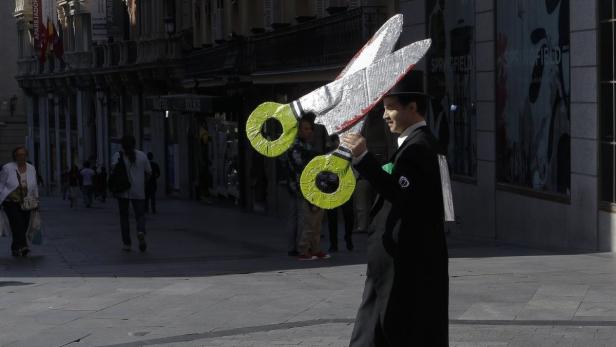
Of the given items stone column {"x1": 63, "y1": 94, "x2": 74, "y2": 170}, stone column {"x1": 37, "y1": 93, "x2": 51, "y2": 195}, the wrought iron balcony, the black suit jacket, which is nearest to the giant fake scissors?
the black suit jacket

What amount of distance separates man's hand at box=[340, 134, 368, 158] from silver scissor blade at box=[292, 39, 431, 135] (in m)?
0.27

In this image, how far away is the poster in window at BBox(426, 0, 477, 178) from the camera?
22266 mm

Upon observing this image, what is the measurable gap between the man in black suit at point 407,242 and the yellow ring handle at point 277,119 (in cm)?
63

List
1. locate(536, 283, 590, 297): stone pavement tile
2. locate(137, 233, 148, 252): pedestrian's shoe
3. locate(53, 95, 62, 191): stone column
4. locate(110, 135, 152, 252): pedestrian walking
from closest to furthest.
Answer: locate(536, 283, 590, 297): stone pavement tile → locate(110, 135, 152, 252): pedestrian walking → locate(137, 233, 148, 252): pedestrian's shoe → locate(53, 95, 62, 191): stone column

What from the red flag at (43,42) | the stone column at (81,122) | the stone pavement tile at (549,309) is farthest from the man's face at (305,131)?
the stone column at (81,122)

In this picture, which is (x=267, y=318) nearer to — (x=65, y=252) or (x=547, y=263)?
(x=547, y=263)

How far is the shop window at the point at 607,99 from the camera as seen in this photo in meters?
16.8

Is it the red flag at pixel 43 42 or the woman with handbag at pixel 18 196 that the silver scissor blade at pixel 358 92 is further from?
the red flag at pixel 43 42

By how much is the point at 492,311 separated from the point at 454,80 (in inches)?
486

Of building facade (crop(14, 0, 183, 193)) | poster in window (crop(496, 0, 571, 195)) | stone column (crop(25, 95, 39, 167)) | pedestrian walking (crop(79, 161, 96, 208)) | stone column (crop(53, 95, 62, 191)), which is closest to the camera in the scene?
poster in window (crop(496, 0, 571, 195))

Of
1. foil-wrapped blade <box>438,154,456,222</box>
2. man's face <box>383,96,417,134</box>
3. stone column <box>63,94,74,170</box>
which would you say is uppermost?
man's face <box>383,96,417,134</box>

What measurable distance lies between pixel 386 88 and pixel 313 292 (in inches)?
251

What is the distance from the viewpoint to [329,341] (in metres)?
9.84

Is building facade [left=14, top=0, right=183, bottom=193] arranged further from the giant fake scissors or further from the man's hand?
the man's hand
